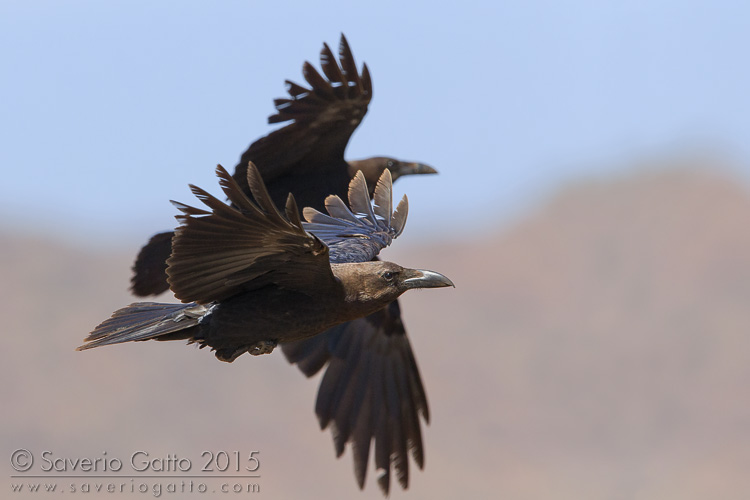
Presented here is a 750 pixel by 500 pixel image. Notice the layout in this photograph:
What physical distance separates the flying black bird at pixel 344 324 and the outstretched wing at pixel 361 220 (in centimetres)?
185

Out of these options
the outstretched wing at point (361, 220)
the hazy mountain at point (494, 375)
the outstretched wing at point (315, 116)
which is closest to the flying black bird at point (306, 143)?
the outstretched wing at point (315, 116)

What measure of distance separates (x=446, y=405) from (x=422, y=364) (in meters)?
3.16

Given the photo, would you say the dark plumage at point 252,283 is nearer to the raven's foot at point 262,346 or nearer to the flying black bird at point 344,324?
the raven's foot at point 262,346

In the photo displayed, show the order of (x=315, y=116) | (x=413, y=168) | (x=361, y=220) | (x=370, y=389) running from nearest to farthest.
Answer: (x=361, y=220) → (x=315, y=116) → (x=370, y=389) → (x=413, y=168)

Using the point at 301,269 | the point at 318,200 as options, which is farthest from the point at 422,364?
the point at 301,269

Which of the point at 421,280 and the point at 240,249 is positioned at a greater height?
the point at 240,249

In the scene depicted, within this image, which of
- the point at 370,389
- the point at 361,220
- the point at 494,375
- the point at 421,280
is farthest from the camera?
the point at 494,375

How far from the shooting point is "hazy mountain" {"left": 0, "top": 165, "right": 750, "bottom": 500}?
112 feet

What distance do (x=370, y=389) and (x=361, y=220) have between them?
3173mm

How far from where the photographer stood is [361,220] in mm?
7312

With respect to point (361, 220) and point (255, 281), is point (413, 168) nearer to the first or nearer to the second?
point (361, 220)

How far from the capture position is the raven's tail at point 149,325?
20.3 ft

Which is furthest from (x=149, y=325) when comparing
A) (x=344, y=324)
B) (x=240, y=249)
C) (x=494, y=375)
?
(x=494, y=375)

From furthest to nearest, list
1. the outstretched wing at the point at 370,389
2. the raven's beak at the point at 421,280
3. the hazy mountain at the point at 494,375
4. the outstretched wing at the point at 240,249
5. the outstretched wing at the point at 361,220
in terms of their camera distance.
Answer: the hazy mountain at the point at 494,375, the outstretched wing at the point at 370,389, the outstretched wing at the point at 361,220, the raven's beak at the point at 421,280, the outstretched wing at the point at 240,249
